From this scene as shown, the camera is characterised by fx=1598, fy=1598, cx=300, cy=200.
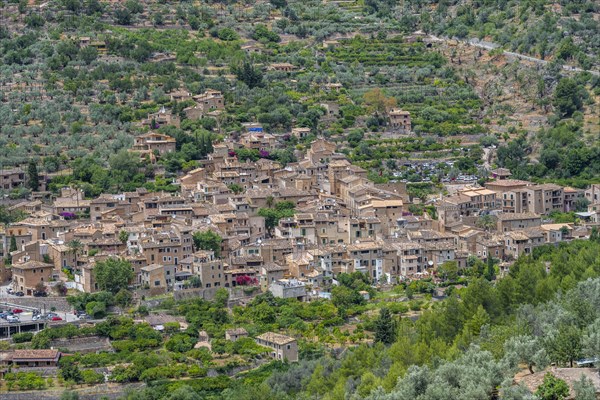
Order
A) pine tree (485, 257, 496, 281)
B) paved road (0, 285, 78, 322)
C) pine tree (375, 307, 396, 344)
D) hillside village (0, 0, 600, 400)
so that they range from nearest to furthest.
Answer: hillside village (0, 0, 600, 400)
pine tree (375, 307, 396, 344)
paved road (0, 285, 78, 322)
pine tree (485, 257, 496, 281)

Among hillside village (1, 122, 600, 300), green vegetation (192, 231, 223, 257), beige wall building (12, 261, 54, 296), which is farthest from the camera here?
green vegetation (192, 231, 223, 257)

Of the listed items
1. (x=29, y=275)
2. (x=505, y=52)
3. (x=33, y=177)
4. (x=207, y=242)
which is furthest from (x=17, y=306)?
(x=505, y=52)

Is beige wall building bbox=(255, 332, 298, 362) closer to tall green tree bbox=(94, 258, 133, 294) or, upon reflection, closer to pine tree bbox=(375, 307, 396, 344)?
pine tree bbox=(375, 307, 396, 344)

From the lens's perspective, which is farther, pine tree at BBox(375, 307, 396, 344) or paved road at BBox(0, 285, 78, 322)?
paved road at BBox(0, 285, 78, 322)

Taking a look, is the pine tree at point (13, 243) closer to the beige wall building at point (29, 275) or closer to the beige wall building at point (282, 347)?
the beige wall building at point (29, 275)

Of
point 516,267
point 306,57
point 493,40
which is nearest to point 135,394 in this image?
point 516,267

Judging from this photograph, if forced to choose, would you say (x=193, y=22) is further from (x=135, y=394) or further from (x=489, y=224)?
(x=135, y=394)

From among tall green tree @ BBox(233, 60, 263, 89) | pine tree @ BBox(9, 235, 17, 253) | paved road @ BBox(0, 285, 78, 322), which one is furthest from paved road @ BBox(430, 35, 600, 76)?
paved road @ BBox(0, 285, 78, 322)

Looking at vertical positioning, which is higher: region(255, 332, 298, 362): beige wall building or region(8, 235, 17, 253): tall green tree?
region(8, 235, 17, 253): tall green tree
